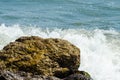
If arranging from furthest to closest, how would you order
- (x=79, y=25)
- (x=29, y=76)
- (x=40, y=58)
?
(x=79, y=25) → (x=40, y=58) → (x=29, y=76)

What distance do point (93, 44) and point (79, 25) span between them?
4250 millimetres

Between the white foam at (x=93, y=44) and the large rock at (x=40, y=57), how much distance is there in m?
3.22

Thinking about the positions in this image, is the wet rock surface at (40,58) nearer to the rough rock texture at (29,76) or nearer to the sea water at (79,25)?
the rough rock texture at (29,76)

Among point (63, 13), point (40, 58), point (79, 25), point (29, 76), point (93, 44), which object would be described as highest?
point (63, 13)

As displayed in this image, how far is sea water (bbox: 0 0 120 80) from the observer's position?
14125mm

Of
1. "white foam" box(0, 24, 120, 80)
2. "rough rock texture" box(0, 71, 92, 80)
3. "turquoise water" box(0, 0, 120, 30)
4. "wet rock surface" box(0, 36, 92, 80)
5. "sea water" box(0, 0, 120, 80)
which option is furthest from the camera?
"turquoise water" box(0, 0, 120, 30)

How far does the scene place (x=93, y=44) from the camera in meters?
16.4

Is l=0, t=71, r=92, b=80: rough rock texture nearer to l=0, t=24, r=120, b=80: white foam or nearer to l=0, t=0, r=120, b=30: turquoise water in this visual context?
l=0, t=24, r=120, b=80: white foam

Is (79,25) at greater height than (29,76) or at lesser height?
greater

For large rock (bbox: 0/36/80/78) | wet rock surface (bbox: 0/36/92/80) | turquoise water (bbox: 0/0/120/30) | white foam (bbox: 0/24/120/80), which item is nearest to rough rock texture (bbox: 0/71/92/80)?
wet rock surface (bbox: 0/36/92/80)

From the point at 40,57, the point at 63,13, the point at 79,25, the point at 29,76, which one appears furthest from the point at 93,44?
the point at 29,76

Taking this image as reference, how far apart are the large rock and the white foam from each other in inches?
127

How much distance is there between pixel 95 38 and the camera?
704 inches

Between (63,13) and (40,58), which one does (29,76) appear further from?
(63,13)
